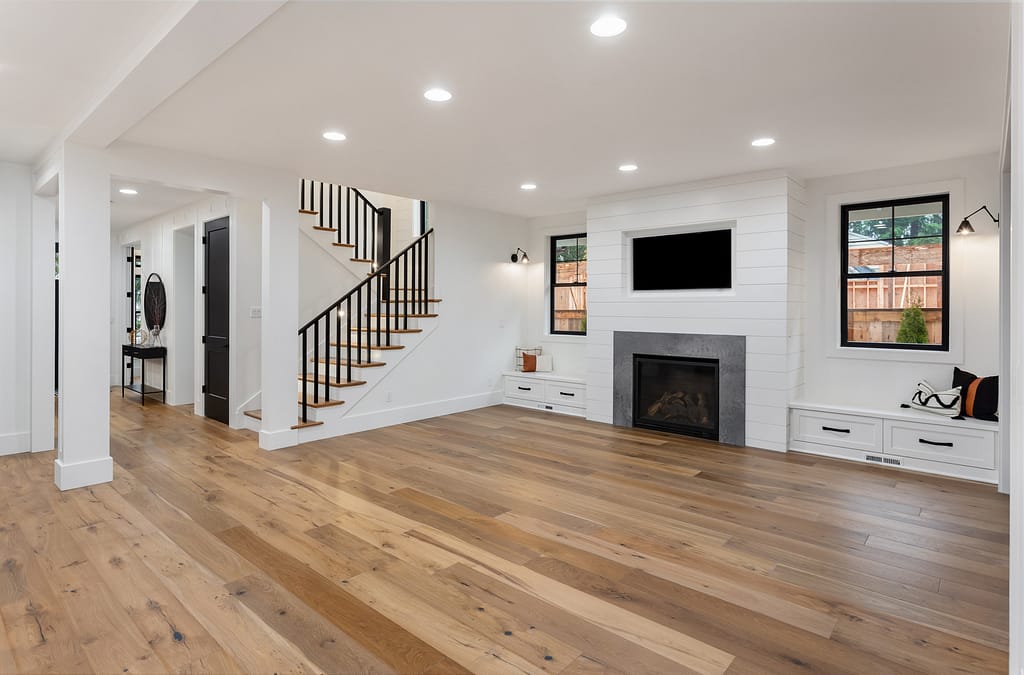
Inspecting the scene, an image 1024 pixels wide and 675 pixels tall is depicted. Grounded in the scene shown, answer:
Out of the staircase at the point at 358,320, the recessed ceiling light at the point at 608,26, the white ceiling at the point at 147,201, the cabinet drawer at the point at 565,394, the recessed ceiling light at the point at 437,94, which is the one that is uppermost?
the white ceiling at the point at 147,201

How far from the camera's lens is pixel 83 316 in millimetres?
4000

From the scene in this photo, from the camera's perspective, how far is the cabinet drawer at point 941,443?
423cm

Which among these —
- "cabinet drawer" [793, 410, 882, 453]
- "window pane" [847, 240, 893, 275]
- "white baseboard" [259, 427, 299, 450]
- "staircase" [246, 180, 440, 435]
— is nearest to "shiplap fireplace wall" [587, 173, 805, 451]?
"cabinet drawer" [793, 410, 882, 453]

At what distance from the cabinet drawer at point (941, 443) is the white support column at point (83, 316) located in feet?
19.7

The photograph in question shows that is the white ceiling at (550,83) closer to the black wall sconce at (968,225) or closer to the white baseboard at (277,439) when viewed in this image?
the black wall sconce at (968,225)

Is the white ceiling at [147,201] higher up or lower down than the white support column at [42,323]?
higher up

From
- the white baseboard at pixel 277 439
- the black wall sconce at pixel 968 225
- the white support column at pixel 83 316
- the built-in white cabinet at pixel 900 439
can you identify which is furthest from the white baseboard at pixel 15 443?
the black wall sconce at pixel 968 225

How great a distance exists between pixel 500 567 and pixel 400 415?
145 inches

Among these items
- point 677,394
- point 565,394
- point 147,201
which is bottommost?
point 565,394

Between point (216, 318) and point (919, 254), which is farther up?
point (919, 254)

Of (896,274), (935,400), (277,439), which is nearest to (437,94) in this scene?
(277,439)

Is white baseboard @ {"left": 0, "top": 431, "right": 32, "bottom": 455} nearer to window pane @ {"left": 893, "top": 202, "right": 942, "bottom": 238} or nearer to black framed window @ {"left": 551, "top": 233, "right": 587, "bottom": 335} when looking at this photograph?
black framed window @ {"left": 551, "top": 233, "right": 587, "bottom": 335}

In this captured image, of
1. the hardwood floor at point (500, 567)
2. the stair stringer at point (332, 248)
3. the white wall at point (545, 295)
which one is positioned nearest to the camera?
the hardwood floor at point (500, 567)

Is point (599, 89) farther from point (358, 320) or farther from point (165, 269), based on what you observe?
point (165, 269)
